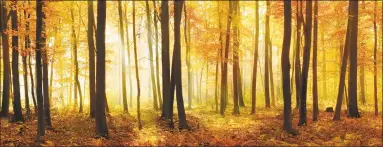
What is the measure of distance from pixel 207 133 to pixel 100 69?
559 centimetres

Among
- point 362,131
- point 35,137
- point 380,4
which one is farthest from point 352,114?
point 35,137

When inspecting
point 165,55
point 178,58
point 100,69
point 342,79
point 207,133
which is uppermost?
point 165,55

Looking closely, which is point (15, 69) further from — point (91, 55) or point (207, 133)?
point (207, 133)

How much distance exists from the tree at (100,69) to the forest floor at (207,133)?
0.61 metres

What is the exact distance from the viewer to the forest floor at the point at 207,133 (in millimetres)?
14070

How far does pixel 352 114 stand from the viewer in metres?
19.8

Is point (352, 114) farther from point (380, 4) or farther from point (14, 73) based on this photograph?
point (14, 73)

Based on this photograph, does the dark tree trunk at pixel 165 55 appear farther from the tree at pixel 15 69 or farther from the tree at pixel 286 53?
the tree at pixel 15 69

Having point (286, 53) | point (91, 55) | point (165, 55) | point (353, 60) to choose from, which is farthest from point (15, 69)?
point (353, 60)

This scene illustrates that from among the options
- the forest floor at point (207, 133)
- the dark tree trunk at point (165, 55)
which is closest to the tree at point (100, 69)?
the forest floor at point (207, 133)

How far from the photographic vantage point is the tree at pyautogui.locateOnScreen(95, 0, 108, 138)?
14336 mm

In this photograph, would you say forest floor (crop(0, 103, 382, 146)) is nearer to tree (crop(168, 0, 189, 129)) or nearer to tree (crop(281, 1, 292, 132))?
tree (crop(168, 0, 189, 129))

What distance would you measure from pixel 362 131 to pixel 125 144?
398 inches

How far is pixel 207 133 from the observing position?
53.8 ft
